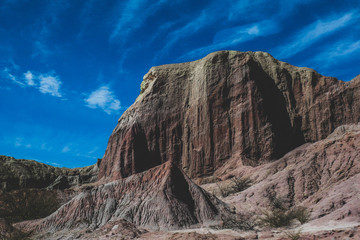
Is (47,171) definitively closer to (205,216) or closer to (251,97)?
(251,97)

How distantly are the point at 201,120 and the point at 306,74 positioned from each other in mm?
15440

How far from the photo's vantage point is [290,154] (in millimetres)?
40781

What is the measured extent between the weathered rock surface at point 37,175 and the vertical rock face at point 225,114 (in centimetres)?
836

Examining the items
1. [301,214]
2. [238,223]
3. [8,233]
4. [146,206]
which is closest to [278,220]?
[301,214]

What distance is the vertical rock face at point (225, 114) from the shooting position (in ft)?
145

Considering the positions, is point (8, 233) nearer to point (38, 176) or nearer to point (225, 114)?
point (225, 114)

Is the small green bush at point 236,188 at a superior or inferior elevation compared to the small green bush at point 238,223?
superior

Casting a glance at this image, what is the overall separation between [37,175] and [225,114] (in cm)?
3701

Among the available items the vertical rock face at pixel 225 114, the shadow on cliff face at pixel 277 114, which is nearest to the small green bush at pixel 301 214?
the vertical rock face at pixel 225 114

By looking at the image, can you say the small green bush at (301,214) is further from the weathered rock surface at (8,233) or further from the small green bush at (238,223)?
the weathered rock surface at (8,233)

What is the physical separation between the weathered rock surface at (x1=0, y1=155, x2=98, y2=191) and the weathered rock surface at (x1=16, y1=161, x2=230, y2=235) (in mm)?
39408

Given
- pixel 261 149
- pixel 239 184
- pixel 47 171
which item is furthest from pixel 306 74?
pixel 47 171

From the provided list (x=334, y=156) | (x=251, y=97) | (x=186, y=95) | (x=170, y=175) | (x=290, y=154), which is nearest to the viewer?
(x=170, y=175)

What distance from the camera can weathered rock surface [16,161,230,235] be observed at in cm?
2072
